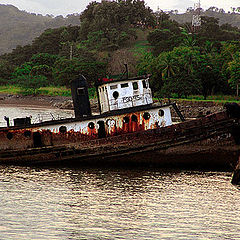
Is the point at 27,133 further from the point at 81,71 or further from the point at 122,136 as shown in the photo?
the point at 81,71

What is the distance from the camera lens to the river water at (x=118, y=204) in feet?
37.4

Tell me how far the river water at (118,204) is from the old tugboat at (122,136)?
0.94 metres

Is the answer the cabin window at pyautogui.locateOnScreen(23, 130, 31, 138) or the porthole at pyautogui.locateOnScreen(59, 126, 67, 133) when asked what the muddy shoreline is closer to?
the porthole at pyautogui.locateOnScreen(59, 126, 67, 133)

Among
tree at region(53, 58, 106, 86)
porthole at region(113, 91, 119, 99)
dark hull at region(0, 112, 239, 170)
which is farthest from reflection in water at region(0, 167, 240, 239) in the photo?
tree at region(53, 58, 106, 86)

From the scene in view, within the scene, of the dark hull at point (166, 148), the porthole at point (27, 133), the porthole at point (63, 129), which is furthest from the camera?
the porthole at point (27, 133)

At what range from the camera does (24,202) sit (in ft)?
46.9

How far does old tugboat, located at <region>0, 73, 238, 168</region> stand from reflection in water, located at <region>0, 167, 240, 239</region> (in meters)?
1.02

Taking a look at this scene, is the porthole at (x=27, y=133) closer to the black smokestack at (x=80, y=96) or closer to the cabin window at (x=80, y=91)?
the black smokestack at (x=80, y=96)

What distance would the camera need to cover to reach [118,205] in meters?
14.0

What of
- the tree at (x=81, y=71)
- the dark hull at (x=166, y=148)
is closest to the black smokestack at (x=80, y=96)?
the dark hull at (x=166, y=148)

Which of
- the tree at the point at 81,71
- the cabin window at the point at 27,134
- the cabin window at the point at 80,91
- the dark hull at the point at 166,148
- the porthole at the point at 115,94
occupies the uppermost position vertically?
the tree at the point at 81,71

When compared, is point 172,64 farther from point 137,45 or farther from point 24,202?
point 137,45

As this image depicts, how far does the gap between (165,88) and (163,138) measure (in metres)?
36.7

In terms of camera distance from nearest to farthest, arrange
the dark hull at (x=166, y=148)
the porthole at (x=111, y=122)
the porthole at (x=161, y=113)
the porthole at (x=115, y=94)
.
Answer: the dark hull at (x=166, y=148), the porthole at (x=111, y=122), the porthole at (x=161, y=113), the porthole at (x=115, y=94)
